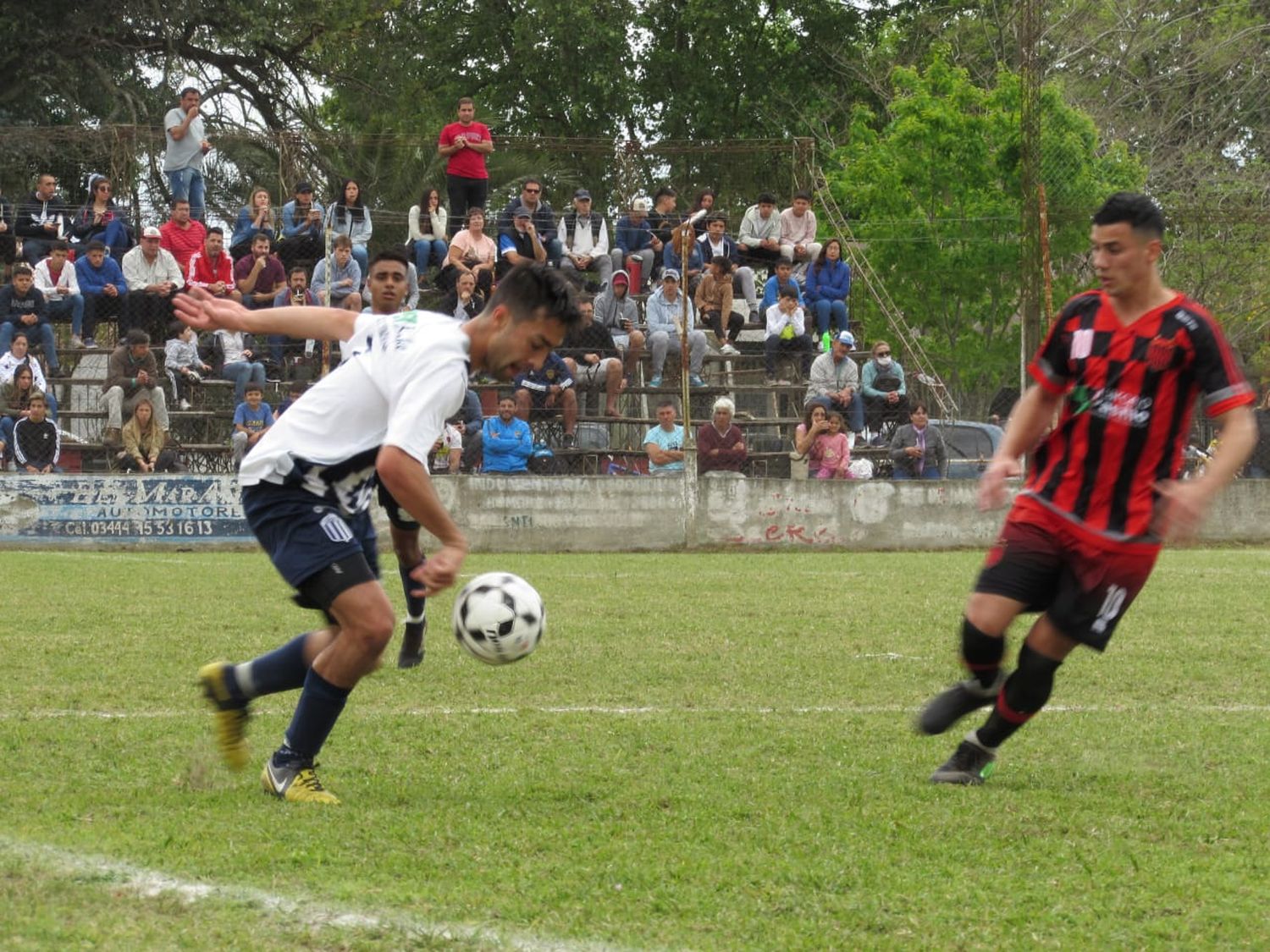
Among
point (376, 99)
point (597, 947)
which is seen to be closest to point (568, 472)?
point (597, 947)

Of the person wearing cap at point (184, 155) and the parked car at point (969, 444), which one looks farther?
the person wearing cap at point (184, 155)

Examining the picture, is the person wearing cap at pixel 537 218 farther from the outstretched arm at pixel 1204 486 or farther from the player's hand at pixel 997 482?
the outstretched arm at pixel 1204 486

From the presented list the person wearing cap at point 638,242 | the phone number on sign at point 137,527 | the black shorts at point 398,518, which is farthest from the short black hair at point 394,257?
the person wearing cap at point 638,242

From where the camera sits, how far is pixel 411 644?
796cm

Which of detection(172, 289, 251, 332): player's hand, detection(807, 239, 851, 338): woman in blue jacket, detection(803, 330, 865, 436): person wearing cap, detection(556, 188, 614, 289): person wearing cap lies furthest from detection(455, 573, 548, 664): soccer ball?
detection(807, 239, 851, 338): woman in blue jacket

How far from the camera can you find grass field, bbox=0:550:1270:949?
3.58m

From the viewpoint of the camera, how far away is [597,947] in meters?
3.38

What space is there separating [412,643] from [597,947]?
185 inches

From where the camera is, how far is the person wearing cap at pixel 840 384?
19156 mm

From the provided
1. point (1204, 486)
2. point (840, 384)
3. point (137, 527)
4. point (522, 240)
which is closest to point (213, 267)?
point (522, 240)

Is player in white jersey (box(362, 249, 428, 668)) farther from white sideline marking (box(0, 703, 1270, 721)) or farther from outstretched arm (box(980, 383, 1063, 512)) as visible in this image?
outstretched arm (box(980, 383, 1063, 512))

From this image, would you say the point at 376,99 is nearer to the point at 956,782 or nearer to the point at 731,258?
the point at 731,258

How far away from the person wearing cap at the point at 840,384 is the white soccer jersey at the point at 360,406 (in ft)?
47.6

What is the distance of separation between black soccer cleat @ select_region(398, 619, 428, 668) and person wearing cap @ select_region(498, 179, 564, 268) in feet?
44.0
